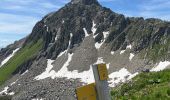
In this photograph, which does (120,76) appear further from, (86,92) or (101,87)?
(86,92)

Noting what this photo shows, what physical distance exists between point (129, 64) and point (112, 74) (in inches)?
374

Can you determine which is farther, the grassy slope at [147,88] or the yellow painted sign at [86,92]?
the grassy slope at [147,88]

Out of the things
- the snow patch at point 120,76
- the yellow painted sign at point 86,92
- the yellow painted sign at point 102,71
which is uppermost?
the snow patch at point 120,76

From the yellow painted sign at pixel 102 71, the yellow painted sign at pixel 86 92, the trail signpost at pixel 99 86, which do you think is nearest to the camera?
the yellow painted sign at pixel 86 92

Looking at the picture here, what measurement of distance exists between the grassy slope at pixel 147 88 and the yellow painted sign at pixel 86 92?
7370 mm

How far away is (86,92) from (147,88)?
10.3 m

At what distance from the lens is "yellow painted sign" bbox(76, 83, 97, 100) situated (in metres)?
8.23

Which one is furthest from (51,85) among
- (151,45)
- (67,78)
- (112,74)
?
(151,45)

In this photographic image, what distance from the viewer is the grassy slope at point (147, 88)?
53.1ft

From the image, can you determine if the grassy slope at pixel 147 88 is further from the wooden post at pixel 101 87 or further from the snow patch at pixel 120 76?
the snow patch at pixel 120 76

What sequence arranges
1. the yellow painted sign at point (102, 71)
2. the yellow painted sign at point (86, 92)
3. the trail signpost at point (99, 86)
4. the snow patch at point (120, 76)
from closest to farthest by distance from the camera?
1. the yellow painted sign at point (86, 92)
2. the trail signpost at point (99, 86)
3. the yellow painted sign at point (102, 71)
4. the snow patch at point (120, 76)

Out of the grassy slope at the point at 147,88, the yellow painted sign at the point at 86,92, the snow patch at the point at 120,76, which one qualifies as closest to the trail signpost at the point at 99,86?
the yellow painted sign at the point at 86,92

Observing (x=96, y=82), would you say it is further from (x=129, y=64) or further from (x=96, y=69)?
(x=129, y=64)

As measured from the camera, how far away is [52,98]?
178125 millimetres
